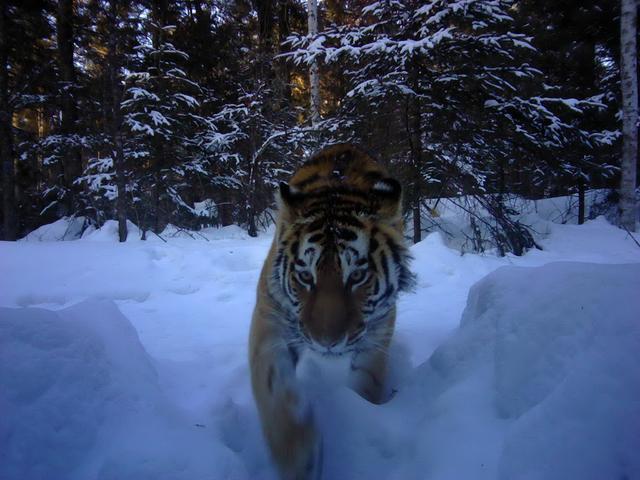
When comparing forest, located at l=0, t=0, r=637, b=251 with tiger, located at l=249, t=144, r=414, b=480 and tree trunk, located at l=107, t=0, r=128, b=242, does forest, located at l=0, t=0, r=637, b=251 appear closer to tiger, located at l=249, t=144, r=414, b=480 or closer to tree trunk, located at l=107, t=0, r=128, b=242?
tree trunk, located at l=107, t=0, r=128, b=242

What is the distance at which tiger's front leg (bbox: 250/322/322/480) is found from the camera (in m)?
1.57

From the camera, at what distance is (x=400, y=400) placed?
214 cm

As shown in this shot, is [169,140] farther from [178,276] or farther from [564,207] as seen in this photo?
[564,207]

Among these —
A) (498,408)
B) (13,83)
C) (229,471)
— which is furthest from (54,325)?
(13,83)

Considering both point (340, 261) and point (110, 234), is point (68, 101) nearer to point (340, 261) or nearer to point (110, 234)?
point (110, 234)

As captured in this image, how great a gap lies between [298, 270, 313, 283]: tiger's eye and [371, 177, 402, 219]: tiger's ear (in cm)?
68

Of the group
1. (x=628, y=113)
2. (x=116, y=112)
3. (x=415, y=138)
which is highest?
(x=628, y=113)

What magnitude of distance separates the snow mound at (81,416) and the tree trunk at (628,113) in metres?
11.7

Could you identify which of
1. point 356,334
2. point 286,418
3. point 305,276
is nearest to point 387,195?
point 305,276

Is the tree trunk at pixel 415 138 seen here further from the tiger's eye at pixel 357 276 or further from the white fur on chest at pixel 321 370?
the tiger's eye at pixel 357 276

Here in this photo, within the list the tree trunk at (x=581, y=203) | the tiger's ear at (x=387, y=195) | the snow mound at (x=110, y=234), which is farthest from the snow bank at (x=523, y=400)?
the tree trunk at (x=581, y=203)

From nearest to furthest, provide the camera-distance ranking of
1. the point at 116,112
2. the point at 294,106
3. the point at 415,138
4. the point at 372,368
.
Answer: the point at 372,368
the point at 415,138
the point at 116,112
the point at 294,106

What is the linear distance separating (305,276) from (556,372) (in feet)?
4.36

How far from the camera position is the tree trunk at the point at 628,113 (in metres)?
9.02
